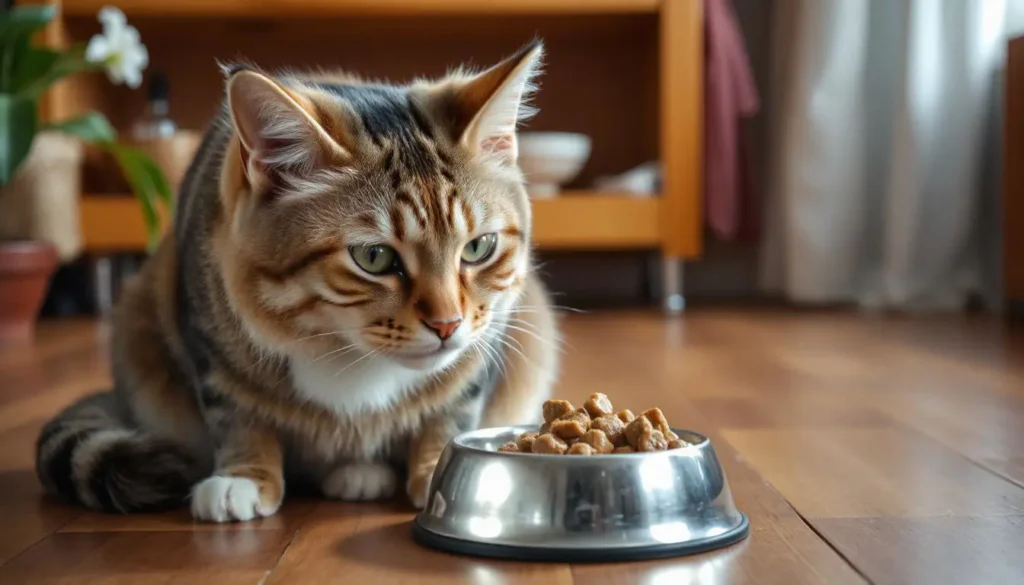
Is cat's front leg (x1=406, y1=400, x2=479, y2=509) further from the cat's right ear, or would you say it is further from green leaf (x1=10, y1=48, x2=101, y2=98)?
green leaf (x1=10, y1=48, x2=101, y2=98)

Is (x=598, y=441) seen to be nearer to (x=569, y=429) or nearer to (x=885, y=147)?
(x=569, y=429)

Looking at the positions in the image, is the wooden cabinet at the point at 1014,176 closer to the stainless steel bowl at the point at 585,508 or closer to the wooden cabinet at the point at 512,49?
the wooden cabinet at the point at 512,49

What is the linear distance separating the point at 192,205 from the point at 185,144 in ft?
7.34

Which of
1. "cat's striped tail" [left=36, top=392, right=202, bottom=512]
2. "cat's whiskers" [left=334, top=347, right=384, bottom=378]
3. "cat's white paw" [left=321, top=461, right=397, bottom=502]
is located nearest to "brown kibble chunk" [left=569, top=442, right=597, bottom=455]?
"cat's whiskers" [left=334, top=347, right=384, bottom=378]

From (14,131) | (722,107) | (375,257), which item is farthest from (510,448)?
(722,107)

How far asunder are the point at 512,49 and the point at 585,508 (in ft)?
10.8

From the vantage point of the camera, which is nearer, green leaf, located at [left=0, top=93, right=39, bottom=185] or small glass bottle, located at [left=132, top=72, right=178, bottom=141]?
green leaf, located at [left=0, top=93, right=39, bottom=185]

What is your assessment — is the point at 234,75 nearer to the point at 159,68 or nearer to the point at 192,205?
the point at 192,205

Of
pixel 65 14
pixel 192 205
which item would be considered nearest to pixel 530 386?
pixel 192 205

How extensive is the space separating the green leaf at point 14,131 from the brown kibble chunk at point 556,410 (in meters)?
1.87

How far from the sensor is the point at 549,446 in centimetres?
117

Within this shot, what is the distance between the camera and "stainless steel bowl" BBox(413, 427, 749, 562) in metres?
1.09

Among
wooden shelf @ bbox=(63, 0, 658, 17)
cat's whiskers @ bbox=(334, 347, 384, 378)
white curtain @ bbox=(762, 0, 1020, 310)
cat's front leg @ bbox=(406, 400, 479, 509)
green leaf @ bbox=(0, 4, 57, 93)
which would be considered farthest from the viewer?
wooden shelf @ bbox=(63, 0, 658, 17)

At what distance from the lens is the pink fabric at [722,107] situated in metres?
3.71
